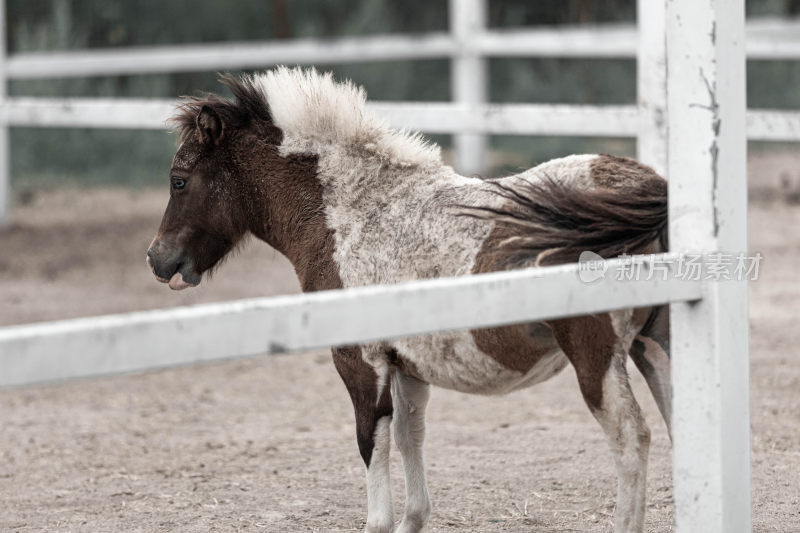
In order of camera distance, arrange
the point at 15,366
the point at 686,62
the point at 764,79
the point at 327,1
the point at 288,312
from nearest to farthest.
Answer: the point at 15,366 < the point at 288,312 < the point at 686,62 < the point at 764,79 < the point at 327,1

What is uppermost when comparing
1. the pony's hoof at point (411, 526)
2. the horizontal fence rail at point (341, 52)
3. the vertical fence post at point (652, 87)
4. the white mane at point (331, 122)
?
the horizontal fence rail at point (341, 52)

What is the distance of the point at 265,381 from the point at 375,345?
2.75m

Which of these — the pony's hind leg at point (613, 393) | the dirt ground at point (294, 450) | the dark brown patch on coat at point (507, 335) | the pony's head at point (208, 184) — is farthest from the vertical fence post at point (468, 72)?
the pony's hind leg at point (613, 393)

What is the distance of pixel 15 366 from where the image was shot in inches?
72.0

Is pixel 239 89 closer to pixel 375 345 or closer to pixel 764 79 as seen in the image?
pixel 375 345

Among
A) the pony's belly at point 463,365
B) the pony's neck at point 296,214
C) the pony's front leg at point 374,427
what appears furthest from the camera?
the pony's neck at point 296,214

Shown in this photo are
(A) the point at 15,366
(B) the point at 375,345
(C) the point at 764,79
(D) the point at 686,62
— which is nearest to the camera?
(A) the point at 15,366

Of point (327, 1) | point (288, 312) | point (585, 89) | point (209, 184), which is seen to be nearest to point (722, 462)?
point (288, 312)

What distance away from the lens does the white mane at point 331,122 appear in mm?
3582

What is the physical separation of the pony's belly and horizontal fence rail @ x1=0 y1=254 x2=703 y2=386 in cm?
83

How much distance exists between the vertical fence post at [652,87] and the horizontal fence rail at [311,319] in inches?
120

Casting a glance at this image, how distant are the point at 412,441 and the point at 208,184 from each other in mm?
1088

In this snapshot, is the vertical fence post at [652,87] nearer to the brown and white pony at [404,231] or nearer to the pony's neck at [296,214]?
the brown and white pony at [404,231]

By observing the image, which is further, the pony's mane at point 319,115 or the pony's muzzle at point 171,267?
the pony's muzzle at point 171,267
